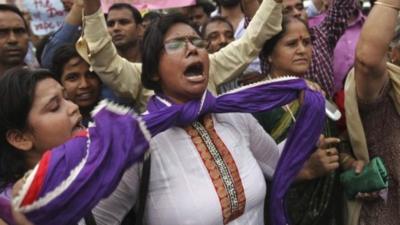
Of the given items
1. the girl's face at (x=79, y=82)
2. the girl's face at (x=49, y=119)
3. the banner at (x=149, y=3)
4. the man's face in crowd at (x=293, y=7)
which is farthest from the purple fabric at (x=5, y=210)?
the banner at (x=149, y=3)

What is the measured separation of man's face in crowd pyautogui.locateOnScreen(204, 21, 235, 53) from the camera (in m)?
3.82

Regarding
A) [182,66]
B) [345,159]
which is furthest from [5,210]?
[345,159]

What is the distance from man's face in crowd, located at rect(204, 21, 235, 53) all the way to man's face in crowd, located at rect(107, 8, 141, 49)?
0.55m

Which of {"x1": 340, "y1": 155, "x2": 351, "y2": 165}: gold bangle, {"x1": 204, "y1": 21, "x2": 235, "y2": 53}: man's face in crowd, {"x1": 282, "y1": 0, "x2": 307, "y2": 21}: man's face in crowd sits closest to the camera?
{"x1": 340, "y1": 155, "x2": 351, "y2": 165}: gold bangle

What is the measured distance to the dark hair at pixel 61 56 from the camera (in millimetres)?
2723

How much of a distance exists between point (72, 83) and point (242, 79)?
3.48 feet

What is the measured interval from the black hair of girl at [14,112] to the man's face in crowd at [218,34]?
7.54 ft

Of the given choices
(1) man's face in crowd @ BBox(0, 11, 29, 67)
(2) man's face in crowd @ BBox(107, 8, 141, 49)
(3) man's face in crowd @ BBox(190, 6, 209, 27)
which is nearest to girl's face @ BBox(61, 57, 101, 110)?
(1) man's face in crowd @ BBox(0, 11, 29, 67)

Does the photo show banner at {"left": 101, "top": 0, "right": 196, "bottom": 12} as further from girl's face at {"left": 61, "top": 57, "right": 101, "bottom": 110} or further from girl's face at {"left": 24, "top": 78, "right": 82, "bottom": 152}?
girl's face at {"left": 24, "top": 78, "right": 82, "bottom": 152}

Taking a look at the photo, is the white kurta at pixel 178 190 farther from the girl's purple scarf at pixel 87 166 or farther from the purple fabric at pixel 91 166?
the purple fabric at pixel 91 166

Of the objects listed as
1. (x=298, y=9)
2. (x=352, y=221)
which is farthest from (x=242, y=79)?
(x=352, y=221)

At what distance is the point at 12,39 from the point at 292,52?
1719mm

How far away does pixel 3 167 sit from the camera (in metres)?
1.60

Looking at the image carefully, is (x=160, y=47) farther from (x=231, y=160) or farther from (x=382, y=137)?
(x=382, y=137)
